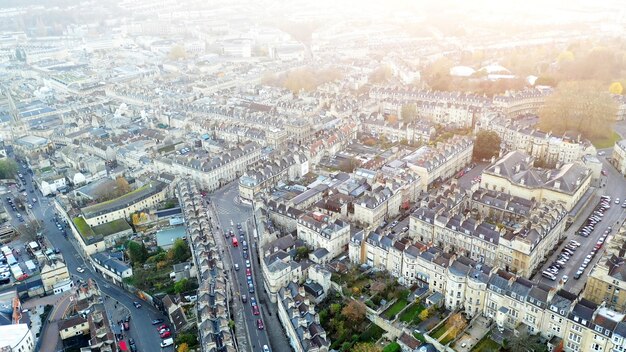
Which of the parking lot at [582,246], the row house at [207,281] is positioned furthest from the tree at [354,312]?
the parking lot at [582,246]

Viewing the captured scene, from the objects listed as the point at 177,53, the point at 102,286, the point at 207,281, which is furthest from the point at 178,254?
the point at 177,53

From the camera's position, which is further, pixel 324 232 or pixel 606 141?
pixel 606 141

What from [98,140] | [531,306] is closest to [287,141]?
[98,140]

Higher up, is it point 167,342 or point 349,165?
point 349,165

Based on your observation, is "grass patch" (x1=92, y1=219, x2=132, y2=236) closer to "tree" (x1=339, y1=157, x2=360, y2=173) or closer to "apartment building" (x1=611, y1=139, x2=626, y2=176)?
"tree" (x1=339, y1=157, x2=360, y2=173)

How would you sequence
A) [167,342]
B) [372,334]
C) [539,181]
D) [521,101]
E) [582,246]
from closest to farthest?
[372,334] < [167,342] < [582,246] < [539,181] < [521,101]

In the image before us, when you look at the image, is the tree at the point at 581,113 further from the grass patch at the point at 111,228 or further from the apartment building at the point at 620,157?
the grass patch at the point at 111,228

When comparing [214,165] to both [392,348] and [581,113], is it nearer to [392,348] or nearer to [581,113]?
[392,348]
